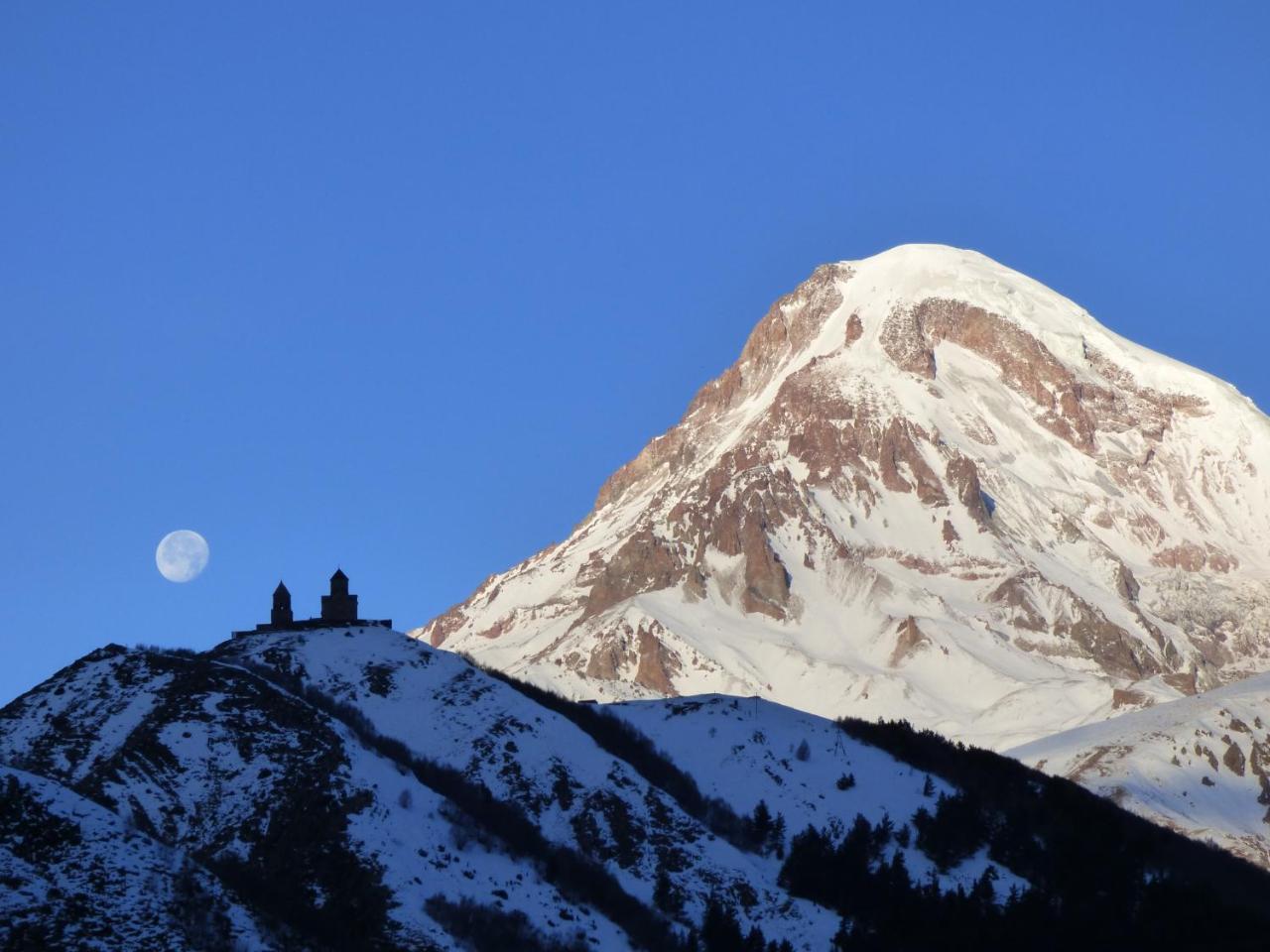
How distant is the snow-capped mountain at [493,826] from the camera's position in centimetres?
11919

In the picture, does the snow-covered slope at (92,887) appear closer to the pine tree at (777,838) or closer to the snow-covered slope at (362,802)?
the snow-covered slope at (362,802)

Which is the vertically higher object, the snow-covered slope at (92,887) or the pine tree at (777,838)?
the pine tree at (777,838)

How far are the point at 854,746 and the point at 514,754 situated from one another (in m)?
31.5

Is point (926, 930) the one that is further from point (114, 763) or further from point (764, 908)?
point (114, 763)

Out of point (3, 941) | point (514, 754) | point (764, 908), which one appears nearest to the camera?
point (3, 941)

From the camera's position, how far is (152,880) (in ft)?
374

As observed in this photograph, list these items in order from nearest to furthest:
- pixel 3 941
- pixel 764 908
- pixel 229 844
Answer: pixel 3 941 < pixel 229 844 < pixel 764 908

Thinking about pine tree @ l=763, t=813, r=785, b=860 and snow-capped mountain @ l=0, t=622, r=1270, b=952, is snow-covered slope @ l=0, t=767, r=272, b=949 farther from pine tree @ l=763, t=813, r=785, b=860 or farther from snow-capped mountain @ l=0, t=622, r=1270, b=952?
pine tree @ l=763, t=813, r=785, b=860

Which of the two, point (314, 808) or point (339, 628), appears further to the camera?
point (339, 628)

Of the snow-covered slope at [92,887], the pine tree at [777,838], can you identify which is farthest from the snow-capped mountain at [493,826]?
the pine tree at [777,838]

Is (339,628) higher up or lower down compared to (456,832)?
higher up

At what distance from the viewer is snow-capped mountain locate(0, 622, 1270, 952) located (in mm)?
119188

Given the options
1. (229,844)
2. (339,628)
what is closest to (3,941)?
(229,844)

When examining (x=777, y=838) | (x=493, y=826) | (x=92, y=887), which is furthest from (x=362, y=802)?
(x=92, y=887)
